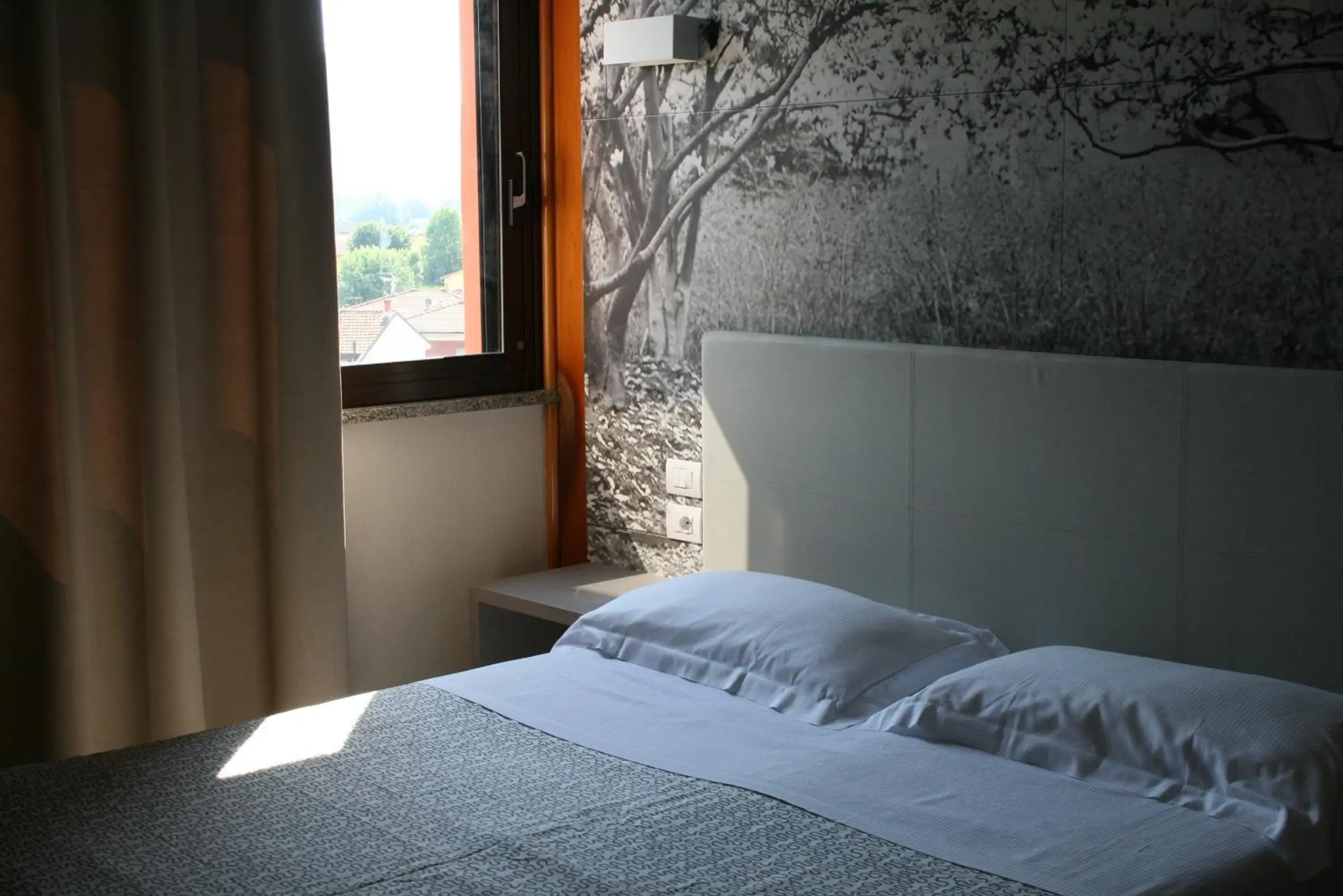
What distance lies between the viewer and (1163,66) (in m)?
2.76

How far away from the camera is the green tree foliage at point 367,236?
3676mm

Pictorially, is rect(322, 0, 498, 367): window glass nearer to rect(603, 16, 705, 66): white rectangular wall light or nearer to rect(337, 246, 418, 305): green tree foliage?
rect(337, 246, 418, 305): green tree foliage

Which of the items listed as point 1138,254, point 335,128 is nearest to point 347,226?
point 335,128

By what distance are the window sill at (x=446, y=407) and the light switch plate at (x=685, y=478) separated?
1.64 feet

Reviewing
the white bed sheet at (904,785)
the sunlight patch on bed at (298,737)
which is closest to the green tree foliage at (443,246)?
the white bed sheet at (904,785)

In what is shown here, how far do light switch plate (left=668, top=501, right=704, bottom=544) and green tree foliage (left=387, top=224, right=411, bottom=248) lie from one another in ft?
3.21

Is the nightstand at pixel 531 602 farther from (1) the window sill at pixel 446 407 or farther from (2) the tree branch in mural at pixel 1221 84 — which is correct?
(2) the tree branch in mural at pixel 1221 84

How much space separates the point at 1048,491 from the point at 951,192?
704 millimetres

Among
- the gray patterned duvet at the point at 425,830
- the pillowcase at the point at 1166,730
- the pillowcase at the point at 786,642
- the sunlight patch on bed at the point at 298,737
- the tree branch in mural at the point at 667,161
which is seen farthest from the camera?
the tree branch in mural at the point at 667,161

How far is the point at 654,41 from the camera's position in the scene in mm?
3604

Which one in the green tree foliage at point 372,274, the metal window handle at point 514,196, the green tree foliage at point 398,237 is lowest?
the green tree foliage at point 372,274

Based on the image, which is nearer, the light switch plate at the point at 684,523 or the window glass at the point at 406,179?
the window glass at the point at 406,179

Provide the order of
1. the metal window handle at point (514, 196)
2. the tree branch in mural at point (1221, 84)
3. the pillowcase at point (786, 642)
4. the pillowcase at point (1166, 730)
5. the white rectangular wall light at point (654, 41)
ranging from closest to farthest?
the pillowcase at point (1166, 730) < the tree branch in mural at point (1221, 84) < the pillowcase at point (786, 642) < the white rectangular wall light at point (654, 41) < the metal window handle at point (514, 196)

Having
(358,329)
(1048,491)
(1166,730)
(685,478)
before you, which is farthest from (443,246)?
(1166,730)
